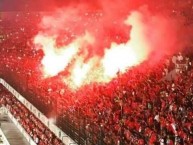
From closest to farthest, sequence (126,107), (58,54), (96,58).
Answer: (126,107), (96,58), (58,54)

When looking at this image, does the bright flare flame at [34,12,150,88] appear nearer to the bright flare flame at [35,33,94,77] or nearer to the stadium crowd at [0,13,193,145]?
the bright flare flame at [35,33,94,77]

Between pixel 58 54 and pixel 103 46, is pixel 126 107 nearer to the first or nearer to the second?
pixel 103 46

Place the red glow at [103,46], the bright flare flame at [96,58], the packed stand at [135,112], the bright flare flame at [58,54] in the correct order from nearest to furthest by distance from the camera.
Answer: the packed stand at [135,112] < the bright flare flame at [96,58] < the red glow at [103,46] < the bright flare flame at [58,54]

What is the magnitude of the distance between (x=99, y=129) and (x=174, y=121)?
2082 mm

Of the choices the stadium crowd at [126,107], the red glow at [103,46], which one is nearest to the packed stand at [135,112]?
the stadium crowd at [126,107]

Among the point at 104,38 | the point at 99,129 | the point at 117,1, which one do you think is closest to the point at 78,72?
the point at 104,38

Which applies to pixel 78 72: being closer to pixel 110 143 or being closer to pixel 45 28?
pixel 110 143

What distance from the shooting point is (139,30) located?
80.4 feet

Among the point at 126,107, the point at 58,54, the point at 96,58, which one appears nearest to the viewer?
the point at 126,107

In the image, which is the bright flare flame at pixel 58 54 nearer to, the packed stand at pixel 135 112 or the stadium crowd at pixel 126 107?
the stadium crowd at pixel 126 107

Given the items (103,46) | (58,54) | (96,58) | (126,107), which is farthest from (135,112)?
(58,54)

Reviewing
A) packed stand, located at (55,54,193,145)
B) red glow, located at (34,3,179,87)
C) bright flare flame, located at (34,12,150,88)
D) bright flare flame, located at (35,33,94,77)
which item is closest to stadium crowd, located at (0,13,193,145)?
packed stand, located at (55,54,193,145)

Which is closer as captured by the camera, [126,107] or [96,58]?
[126,107]

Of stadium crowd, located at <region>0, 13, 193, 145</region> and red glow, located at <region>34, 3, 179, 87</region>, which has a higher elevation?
red glow, located at <region>34, 3, 179, 87</region>
